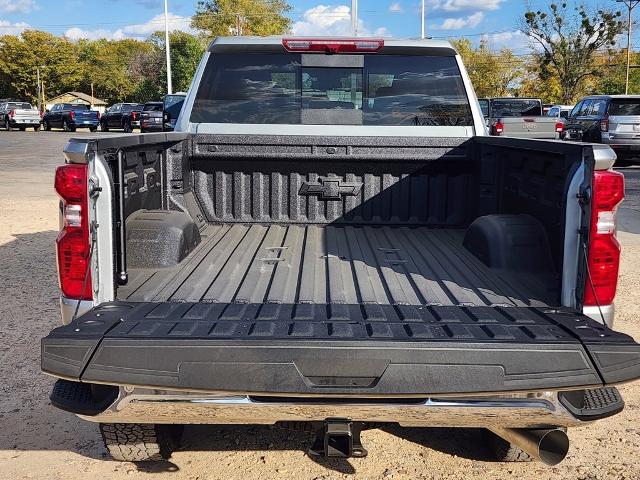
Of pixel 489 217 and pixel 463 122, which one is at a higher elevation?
pixel 463 122

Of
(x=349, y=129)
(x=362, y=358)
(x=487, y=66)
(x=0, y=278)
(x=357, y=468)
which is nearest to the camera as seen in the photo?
(x=362, y=358)

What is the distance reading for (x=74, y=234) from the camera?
280 cm


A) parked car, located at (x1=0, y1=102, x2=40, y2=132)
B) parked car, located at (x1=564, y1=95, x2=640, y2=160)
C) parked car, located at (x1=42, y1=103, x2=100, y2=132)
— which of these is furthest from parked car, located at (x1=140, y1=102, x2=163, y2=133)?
parked car, located at (x1=564, y1=95, x2=640, y2=160)

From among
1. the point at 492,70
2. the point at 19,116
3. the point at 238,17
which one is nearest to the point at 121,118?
the point at 19,116

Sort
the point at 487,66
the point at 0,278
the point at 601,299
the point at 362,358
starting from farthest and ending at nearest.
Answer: the point at 487,66
the point at 0,278
the point at 601,299
the point at 362,358

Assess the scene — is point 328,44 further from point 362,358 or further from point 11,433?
point 11,433

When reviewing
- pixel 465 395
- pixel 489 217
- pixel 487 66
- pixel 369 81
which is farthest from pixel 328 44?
pixel 487 66

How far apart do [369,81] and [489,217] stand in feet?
4.65

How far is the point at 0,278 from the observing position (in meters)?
7.28

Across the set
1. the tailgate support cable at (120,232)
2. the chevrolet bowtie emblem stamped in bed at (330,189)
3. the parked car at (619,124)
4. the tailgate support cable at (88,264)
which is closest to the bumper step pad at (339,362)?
the tailgate support cable at (88,264)

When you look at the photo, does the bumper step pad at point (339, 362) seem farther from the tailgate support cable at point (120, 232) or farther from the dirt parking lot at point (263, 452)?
the dirt parking lot at point (263, 452)

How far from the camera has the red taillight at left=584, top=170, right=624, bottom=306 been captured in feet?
8.97

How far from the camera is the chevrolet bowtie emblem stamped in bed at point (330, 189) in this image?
451cm

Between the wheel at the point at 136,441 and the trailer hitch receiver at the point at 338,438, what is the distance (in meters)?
0.92
